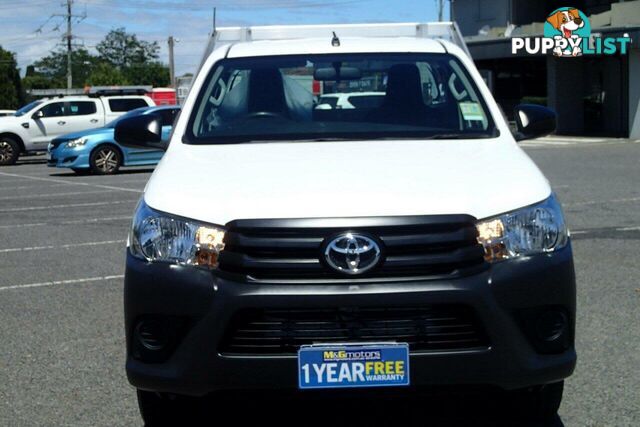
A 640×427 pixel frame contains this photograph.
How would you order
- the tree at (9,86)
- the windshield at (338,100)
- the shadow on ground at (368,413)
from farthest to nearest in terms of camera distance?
1. the tree at (9,86)
2. the windshield at (338,100)
3. the shadow on ground at (368,413)

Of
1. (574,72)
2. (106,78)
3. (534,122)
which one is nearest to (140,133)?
(534,122)

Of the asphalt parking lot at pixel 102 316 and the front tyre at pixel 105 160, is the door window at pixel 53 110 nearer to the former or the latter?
the front tyre at pixel 105 160

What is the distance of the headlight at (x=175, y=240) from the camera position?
409 cm

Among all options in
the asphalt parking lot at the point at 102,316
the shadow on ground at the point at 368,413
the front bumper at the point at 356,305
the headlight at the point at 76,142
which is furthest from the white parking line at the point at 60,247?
the headlight at the point at 76,142

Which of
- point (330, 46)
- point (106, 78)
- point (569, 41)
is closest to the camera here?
point (330, 46)

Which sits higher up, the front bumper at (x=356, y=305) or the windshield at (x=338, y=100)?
the windshield at (x=338, y=100)

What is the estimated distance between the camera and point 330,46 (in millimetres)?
6090

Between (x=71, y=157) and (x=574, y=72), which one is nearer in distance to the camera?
(x=71, y=157)

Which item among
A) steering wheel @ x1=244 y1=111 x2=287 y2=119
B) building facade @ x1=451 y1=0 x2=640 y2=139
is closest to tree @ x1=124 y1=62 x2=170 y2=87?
building facade @ x1=451 y1=0 x2=640 y2=139

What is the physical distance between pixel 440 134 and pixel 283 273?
1600 mm

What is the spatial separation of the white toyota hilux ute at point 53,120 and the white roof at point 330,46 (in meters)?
23.3

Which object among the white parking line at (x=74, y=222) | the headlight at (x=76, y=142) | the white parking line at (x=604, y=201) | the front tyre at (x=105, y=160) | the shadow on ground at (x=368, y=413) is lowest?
the white parking line at (x=74, y=222)

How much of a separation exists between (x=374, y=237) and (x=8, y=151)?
88.0 ft

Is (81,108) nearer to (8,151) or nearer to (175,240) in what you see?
(8,151)
